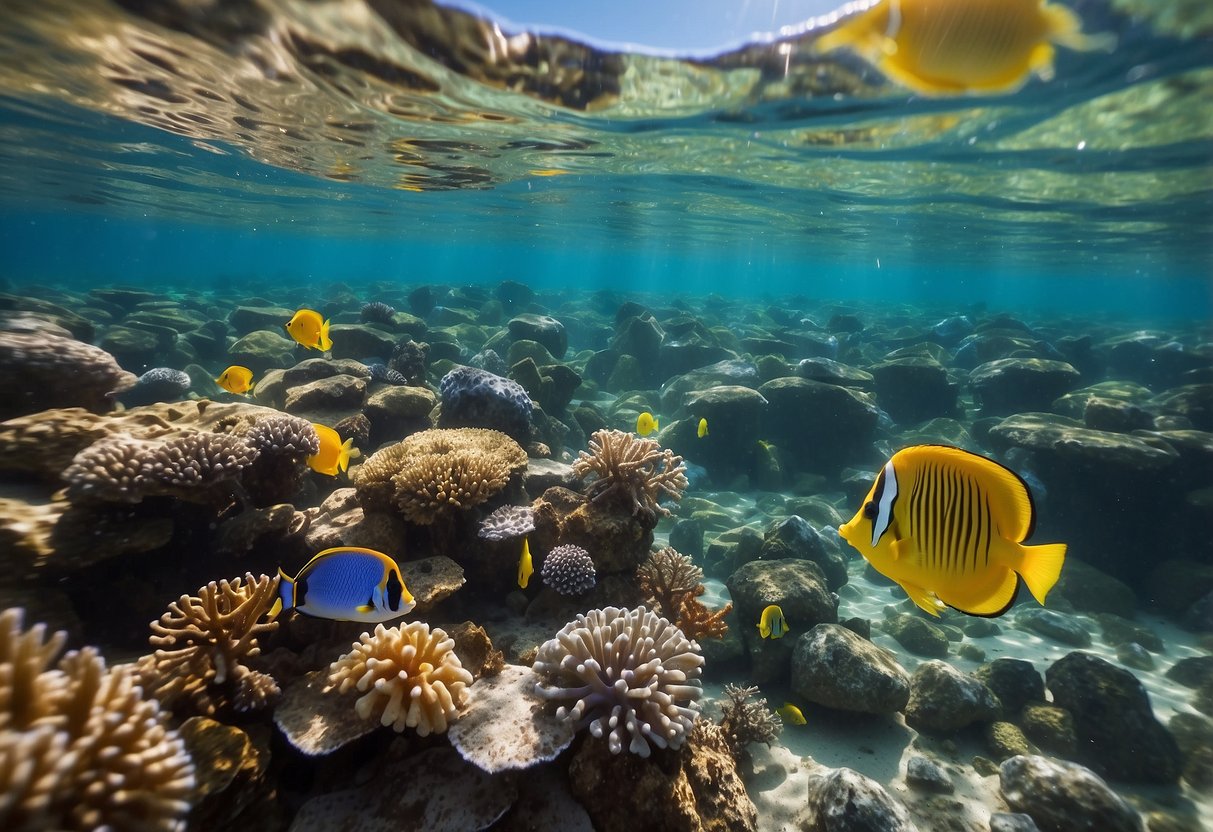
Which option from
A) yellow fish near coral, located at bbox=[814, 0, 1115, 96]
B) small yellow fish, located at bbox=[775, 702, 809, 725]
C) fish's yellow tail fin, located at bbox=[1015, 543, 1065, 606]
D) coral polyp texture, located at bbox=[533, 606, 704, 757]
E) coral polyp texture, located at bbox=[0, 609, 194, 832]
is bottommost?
small yellow fish, located at bbox=[775, 702, 809, 725]

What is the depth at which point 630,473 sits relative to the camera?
5.22m

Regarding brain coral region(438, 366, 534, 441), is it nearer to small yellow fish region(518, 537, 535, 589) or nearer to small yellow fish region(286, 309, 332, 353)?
small yellow fish region(286, 309, 332, 353)

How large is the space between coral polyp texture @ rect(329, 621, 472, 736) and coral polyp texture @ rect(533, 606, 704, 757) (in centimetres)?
59

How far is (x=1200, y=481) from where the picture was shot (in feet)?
33.8

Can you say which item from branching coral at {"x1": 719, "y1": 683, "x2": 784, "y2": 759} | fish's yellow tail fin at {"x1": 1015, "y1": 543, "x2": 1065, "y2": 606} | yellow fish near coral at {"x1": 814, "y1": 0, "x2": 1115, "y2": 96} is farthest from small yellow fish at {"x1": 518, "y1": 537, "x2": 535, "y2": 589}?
yellow fish near coral at {"x1": 814, "y1": 0, "x2": 1115, "y2": 96}

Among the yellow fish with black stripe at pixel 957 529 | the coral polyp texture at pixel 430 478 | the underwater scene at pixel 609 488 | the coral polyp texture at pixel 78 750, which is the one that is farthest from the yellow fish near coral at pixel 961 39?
the coral polyp texture at pixel 78 750

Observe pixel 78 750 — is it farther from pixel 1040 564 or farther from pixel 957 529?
pixel 1040 564

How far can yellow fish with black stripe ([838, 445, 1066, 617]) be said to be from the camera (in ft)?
6.51

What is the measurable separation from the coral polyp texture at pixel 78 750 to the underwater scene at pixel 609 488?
16 millimetres

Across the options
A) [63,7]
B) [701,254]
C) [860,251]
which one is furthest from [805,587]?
[701,254]

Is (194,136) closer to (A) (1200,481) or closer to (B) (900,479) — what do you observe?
(B) (900,479)

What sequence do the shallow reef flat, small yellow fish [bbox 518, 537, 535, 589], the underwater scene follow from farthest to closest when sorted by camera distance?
small yellow fish [bbox 518, 537, 535, 589] < the shallow reef flat < the underwater scene

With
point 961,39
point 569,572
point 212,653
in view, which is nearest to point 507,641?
point 569,572

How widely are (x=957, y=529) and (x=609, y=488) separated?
3520 millimetres
